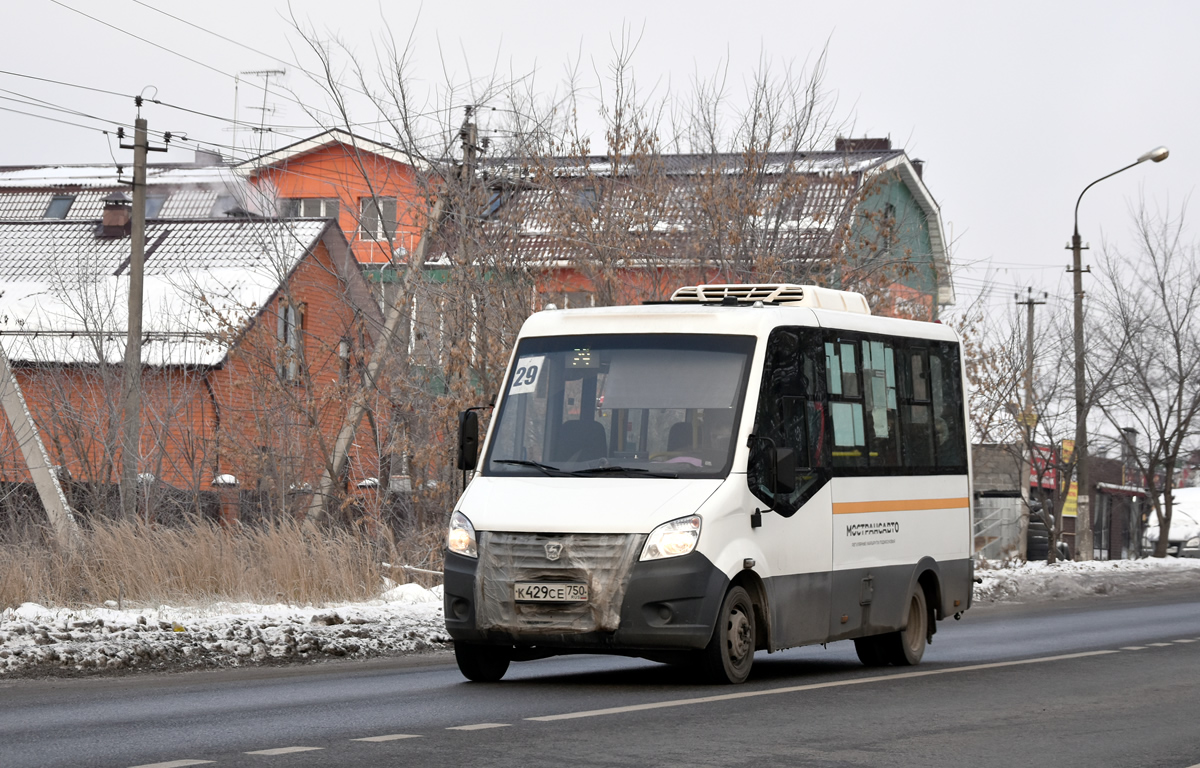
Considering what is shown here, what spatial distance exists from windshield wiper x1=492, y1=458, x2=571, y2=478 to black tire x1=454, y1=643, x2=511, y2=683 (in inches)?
49.8

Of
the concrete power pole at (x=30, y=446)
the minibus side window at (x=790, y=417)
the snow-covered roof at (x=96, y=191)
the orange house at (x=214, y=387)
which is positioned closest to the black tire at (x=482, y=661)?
the minibus side window at (x=790, y=417)

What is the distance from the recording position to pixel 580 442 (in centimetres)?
1186

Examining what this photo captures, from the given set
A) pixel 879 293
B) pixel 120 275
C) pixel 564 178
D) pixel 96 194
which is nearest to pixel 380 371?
pixel 564 178

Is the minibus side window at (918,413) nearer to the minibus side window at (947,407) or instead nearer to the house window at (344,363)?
the minibus side window at (947,407)

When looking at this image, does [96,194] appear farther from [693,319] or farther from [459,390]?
[693,319]

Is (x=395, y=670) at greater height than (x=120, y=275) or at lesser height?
lesser

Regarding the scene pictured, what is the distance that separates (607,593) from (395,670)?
8.77 ft

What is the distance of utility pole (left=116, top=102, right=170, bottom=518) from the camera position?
993 inches

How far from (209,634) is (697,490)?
4429 mm

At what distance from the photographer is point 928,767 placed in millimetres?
8117

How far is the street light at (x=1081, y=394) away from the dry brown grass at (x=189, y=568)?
18014 millimetres

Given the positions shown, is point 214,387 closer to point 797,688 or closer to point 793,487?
point 793,487

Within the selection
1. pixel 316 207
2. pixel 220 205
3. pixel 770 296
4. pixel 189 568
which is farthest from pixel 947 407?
pixel 220 205

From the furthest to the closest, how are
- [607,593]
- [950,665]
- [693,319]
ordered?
[950,665], [693,319], [607,593]
